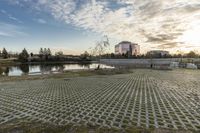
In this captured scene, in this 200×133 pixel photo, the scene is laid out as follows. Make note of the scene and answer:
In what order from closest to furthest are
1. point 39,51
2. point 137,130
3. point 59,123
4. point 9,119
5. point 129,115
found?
1. point 137,130
2. point 59,123
3. point 9,119
4. point 129,115
5. point 39,51

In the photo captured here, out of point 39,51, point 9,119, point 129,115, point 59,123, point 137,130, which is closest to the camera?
point 137,130

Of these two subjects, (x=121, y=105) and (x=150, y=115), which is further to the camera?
(x=121, y=105)

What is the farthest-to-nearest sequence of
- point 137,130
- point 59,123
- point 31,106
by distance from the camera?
point 31,106
point 59,123
point 137,130

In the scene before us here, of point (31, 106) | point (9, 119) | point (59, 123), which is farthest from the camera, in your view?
point (31, 106)

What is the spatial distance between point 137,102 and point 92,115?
8.79ft

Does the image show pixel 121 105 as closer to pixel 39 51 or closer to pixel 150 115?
pixel 150 115

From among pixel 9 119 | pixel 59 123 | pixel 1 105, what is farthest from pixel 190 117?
pixel 1 105

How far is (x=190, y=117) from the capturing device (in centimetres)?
567

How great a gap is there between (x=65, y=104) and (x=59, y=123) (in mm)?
2324

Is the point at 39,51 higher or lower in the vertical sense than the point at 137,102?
higher

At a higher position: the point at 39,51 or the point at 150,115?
the point at 39,51

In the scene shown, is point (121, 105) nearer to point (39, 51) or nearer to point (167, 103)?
point (167, 103)

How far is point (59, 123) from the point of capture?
5043 millimetres

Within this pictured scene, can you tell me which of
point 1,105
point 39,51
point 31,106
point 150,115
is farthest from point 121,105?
point 39,51
